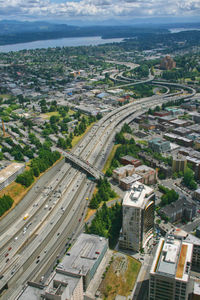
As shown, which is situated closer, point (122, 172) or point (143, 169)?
point (122, 172)

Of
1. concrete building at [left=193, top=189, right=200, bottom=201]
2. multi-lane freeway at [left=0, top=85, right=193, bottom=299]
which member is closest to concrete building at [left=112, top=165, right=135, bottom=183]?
multi-lane freeway at [left=0, top=85, right=193, bottom=299]

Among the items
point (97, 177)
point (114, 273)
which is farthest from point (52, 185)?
point (114, 273)

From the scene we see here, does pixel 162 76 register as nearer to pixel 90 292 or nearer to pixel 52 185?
pixel 52 185

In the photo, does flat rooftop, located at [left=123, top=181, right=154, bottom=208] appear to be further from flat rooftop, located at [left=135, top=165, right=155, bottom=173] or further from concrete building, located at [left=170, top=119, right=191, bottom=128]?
concrete building, located at [left=170, top=119, right=191, bottom=128]

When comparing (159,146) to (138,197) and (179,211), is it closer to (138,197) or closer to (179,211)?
(179,211)

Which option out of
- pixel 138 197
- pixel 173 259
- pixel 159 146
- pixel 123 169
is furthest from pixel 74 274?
pixel 159 146
